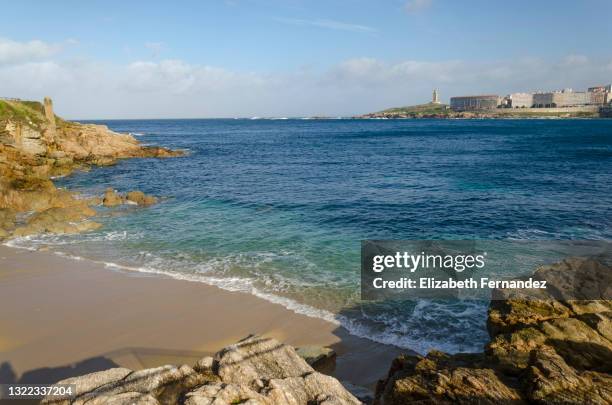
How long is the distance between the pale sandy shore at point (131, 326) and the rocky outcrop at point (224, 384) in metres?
3.07

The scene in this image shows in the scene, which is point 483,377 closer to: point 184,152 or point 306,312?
point 306,312

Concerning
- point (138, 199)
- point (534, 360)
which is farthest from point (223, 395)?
point (138, 199)

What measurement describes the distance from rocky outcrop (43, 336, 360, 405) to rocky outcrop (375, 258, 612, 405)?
142 cm

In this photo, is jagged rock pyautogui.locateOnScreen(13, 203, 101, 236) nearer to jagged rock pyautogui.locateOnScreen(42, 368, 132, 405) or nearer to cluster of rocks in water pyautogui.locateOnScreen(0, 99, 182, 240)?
cluster of rocks in water pyautogui.locateOnScreen(0, 99, 182, 240)

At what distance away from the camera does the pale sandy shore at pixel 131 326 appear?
1157 cm

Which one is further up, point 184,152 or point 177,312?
point 184,152

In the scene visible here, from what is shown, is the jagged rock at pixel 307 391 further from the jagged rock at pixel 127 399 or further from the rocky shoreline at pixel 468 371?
the jagged rock at pixel 127 399

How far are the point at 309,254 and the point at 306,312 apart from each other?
592 cm

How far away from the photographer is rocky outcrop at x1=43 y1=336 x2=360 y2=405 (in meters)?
7.00

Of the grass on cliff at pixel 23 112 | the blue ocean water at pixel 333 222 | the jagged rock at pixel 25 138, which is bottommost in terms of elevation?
the blue ocean water at pixel 333 222

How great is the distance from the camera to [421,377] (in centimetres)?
A: 787

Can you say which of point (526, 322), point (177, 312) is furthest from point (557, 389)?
point (177, 312)

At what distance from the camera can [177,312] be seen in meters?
14.6

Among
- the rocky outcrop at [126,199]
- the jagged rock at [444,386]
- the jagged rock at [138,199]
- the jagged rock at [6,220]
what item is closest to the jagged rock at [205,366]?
the jagged rock at [444,386]
